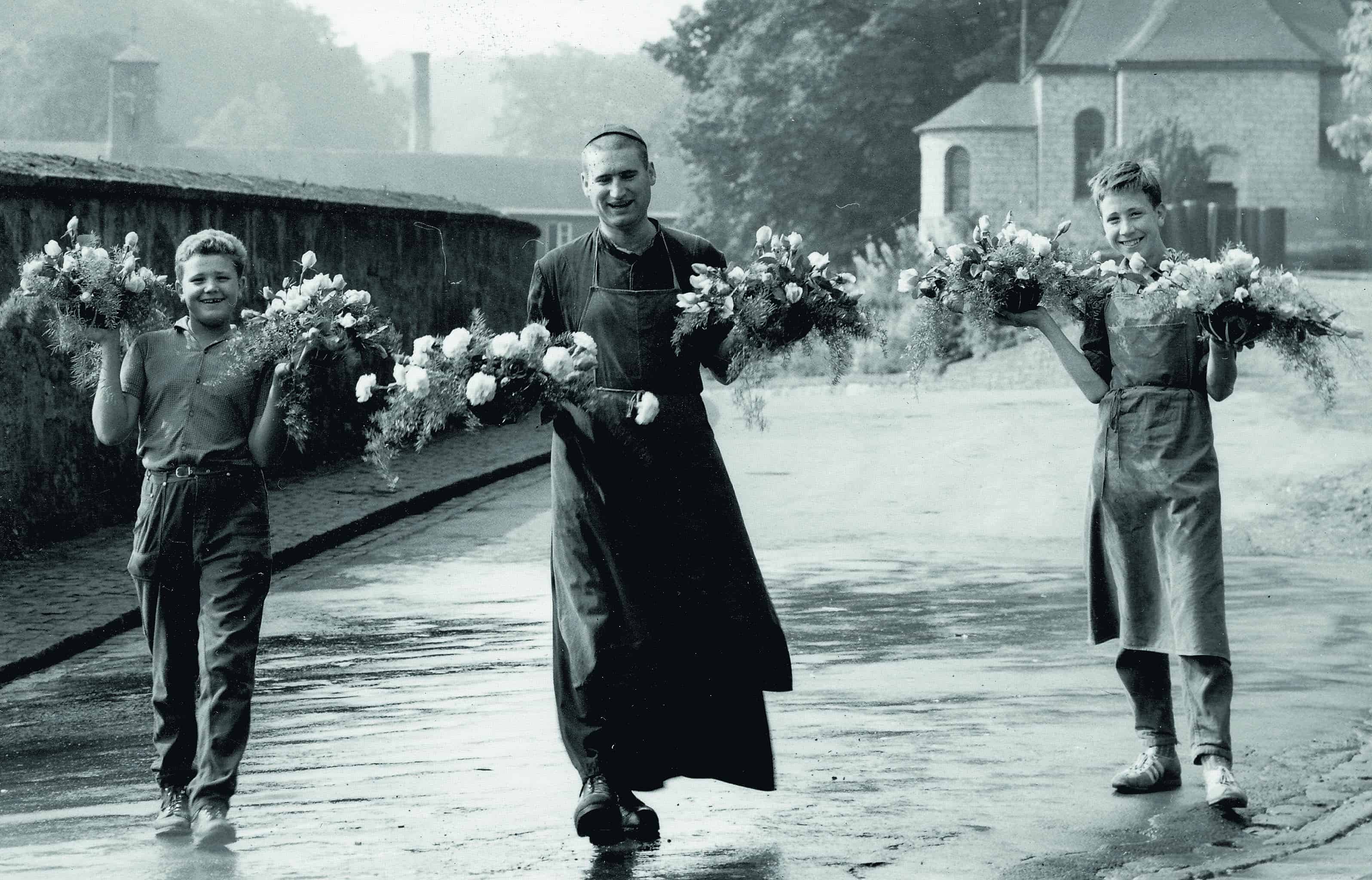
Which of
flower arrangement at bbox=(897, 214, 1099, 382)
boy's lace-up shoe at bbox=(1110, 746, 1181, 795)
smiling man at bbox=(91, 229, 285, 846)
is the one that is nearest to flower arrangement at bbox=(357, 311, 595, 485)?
smiling man at bbox=(91, 229, 285, 846)

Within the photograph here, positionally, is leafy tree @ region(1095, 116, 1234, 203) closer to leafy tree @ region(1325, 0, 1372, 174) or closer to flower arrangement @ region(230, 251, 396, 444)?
leafy tree @ region(1325, 0, 1372, 174)

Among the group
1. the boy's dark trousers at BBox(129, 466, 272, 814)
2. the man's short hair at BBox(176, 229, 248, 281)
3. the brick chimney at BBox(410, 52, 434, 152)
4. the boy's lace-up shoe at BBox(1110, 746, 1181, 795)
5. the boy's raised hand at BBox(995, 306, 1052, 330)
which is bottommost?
the boy's lace-up shoe at BBox(1110, 746, 1181, 795)

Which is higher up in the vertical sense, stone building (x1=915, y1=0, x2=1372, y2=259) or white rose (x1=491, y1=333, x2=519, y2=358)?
stone building (x1=915, y1=0, x2=1372, y2=259)

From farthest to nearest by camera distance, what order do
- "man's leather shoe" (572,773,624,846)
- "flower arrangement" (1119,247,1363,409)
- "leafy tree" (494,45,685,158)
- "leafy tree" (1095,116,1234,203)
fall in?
"leafy tree" (494,45,685,158)
"leafy tree" (1095,116,1234,203)
"flower arrangement" (1119,247,1363,409)
"man's leather shoe" (572,773,624,846)

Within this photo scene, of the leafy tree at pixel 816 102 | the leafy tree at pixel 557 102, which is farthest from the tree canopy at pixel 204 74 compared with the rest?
the leafy tree at pixel 816 102

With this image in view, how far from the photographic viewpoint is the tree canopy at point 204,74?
278ft

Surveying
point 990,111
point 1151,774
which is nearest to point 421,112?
point 990,111

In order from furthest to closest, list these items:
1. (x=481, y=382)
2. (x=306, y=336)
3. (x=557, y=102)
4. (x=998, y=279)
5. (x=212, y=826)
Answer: (x=557, y=102), (x=998, y=279), (x=306, y=336), (x=212, y=826), (x=481, y=382)

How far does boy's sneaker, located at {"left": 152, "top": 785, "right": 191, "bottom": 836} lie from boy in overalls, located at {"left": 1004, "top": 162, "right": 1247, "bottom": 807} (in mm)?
2757

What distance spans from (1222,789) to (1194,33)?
197 ft

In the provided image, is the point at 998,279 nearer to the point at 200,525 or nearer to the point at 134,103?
Answer: the point at 200,525

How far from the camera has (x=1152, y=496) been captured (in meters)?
6.18

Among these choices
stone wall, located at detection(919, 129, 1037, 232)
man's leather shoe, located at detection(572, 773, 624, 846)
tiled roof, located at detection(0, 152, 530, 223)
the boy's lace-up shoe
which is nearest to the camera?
man's leather shoe, located at detection(572, 773, 624, 846)

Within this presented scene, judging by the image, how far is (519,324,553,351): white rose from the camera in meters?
5.51
